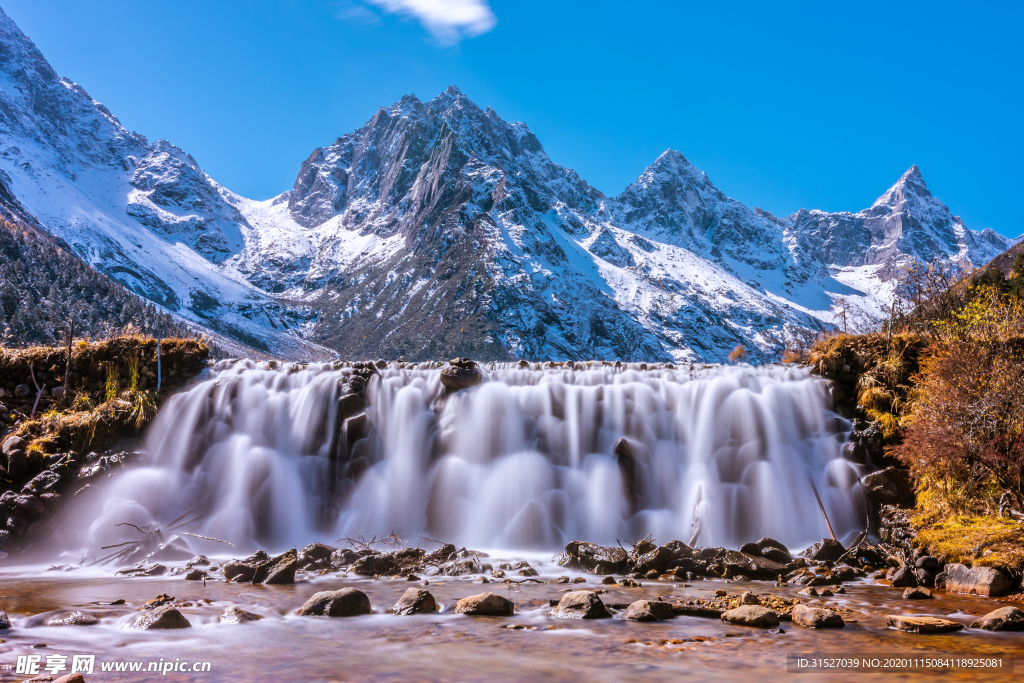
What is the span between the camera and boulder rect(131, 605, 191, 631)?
7109 millimetres

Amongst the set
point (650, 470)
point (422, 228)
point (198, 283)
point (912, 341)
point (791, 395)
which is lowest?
point (650, 470)

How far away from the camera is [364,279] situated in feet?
527

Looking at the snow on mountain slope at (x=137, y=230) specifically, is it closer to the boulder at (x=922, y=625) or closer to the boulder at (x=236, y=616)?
the boulder at (x=236, y=616)

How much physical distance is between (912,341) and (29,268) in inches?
3342

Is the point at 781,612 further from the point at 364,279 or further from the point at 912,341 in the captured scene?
the point at 364,279

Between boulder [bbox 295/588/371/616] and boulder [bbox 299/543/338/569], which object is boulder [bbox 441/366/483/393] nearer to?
boulder [bbox 299/543/338/569]

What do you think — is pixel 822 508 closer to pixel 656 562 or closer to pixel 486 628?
pixel 656 562

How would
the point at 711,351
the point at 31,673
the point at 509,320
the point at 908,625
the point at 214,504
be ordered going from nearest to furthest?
the point at 31,673 → the point at 908,625 → the point at 214,504 → the point at 509,320 → the point at 711,351

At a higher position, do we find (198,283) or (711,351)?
(198,283)

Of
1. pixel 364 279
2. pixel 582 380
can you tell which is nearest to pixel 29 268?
pixel 582 380

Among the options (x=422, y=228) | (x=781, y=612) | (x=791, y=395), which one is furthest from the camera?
(x=422, y=228)

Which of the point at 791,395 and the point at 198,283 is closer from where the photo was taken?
the point at 791,395

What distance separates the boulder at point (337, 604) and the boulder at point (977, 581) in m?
9.60

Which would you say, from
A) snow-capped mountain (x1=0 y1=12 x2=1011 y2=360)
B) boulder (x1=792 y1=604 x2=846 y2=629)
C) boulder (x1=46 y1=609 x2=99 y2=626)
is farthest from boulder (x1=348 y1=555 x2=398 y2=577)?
snow-capped mountain (x1=0 y1=12 x2=1011 y2=360)
